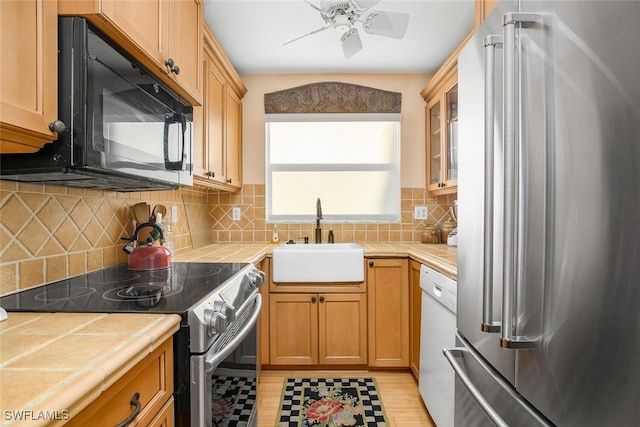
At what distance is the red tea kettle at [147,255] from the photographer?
1571 millimetres

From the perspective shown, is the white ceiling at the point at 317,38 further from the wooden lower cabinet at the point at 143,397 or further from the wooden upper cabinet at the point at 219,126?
the wooden lower cabinet at the point at 143,397

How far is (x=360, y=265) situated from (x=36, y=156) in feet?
6.01

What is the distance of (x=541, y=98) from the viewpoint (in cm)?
72

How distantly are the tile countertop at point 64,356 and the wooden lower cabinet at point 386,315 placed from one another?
1649mm

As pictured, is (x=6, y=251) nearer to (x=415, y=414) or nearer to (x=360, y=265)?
(x=360, y=265)

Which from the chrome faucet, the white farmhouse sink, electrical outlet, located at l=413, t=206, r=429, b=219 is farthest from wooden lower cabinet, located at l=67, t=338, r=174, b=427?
electrical outlet, located at l=413, t=206, r=429, b=219

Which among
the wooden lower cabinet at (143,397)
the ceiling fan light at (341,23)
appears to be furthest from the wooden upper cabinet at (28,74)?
the ceiling fan light at (341,23)

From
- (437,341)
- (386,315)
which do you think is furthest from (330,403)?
(437,341)

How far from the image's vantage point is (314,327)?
7.77ft

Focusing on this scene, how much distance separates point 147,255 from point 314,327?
1.24 meters

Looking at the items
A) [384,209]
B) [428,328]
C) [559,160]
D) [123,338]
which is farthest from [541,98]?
[384,209]

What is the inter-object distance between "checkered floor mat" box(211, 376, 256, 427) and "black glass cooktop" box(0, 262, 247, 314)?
295mm

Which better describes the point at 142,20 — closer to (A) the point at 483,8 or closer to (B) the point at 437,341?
(A) the point at 483,8

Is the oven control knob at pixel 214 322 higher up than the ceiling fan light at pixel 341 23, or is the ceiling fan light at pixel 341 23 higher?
the ceiling fan light at pixel 341 23
